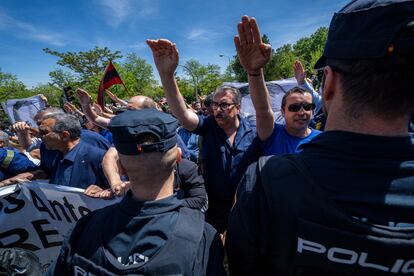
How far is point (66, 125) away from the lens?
117 inches

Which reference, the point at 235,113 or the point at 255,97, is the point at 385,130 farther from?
the point at 235,113

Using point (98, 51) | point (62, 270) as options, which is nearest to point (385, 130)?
point (62, 270)

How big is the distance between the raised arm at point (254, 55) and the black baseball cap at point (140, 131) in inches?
31.8

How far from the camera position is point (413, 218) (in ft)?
2.47

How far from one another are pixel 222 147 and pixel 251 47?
131 centimetres

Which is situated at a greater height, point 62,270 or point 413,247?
point 413,247

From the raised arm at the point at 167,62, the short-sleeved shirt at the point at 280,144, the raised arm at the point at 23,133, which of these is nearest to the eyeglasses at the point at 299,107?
the short-sleeved shirt at the point at 280,144

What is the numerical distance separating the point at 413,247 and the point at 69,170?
301 centimetres

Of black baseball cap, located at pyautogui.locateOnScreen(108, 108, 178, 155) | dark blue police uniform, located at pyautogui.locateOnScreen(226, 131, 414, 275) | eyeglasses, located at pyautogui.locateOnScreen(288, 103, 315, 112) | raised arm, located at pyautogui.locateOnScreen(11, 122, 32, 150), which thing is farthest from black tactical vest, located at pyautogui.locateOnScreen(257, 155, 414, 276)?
raised arm, located at pyautogui.locateOnScreen(11, 122, 32, 150)

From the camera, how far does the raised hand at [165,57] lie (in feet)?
7.48

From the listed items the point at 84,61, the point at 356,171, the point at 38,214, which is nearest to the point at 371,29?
the point at 356,171

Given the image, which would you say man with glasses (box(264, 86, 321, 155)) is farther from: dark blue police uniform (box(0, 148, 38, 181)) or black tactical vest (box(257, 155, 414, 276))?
dark blue police uniform (box(0, 148, 38, 181))

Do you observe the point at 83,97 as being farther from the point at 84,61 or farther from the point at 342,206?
the point at 84,61

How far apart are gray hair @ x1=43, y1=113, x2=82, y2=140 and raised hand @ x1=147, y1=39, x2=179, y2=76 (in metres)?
1.40
